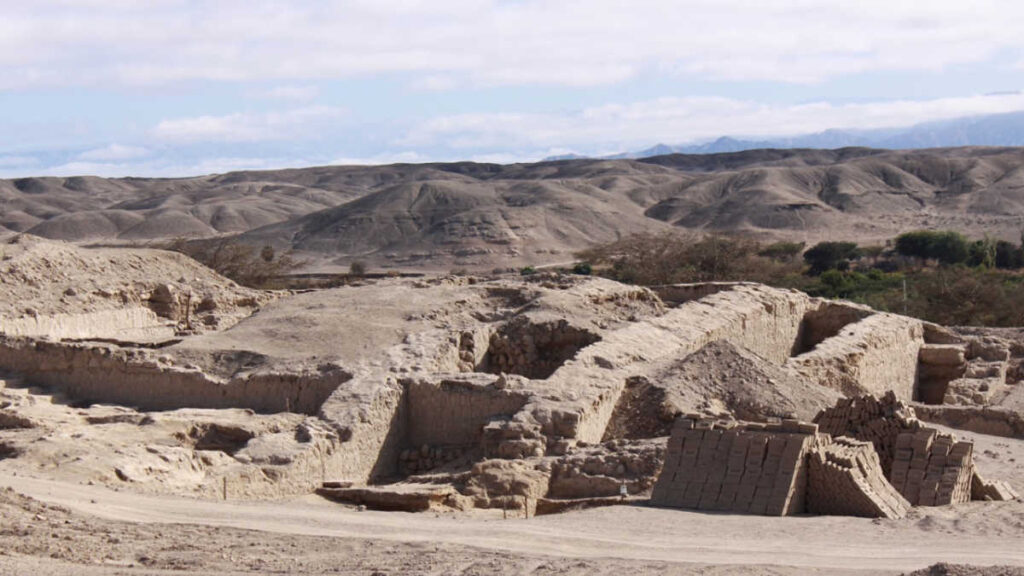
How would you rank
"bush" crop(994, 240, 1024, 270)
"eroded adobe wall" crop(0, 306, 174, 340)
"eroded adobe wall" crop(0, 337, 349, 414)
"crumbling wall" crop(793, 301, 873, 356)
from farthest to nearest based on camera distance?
"bush" crop(994, 240, 1024, 270) < "crumbling wall" crop(793, 301, 873, 356) < "eroded adobe wall" crop(0, 306, 174, 340) < "eroded adobe wall" crop(0, 337, 349, 414)

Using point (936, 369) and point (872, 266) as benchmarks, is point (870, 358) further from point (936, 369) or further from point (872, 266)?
point (872, 266)

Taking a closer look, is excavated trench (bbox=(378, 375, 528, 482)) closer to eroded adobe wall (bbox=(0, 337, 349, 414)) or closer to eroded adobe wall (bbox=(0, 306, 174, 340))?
eroded adobe wall (bbox=(0, 337, 349, 414))

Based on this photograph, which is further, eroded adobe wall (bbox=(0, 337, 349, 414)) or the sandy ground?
eroded adobe wall (bbox=(0, 337, 349, 414))

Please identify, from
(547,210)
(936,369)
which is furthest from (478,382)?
(547,210)

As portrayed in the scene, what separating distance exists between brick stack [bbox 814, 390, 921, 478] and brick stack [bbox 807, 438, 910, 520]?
0.95m

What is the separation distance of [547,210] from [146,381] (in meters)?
45.0

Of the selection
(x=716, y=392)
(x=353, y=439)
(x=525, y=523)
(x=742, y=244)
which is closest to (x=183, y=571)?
(x=525, y=523)

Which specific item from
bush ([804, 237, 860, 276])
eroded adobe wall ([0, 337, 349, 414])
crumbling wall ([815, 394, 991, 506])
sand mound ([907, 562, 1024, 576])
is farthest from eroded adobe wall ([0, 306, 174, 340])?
bush ([804, 237, 860, 276])

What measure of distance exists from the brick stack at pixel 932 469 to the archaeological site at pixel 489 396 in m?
0.02

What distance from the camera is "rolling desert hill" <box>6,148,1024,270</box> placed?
5078 centimetres

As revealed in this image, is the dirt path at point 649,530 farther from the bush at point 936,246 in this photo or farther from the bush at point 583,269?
the bush at point 936,246

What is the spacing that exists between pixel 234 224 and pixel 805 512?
63813 mm

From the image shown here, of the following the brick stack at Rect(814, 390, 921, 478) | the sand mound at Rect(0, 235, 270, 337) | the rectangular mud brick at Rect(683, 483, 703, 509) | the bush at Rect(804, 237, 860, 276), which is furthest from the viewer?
the bush at Rect(804, 237, 860, 276)

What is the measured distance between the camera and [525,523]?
7.50m
